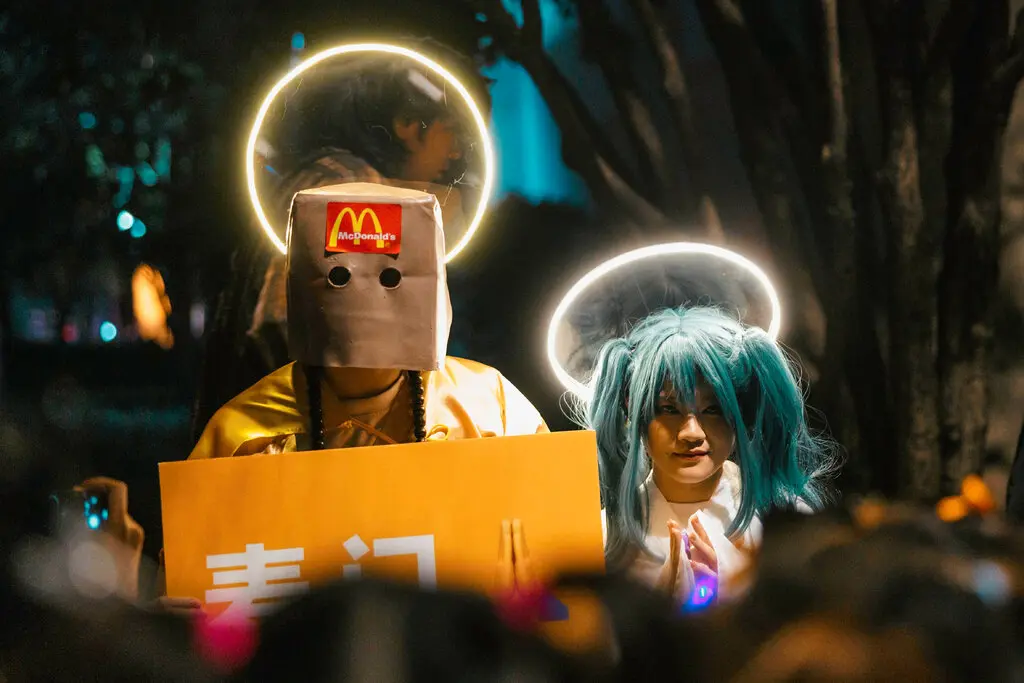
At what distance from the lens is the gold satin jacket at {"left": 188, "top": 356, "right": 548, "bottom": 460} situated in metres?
1.31

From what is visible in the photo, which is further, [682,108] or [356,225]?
[682,108]

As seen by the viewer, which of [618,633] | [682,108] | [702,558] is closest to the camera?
[618,633]

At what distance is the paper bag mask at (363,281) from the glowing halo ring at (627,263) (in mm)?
448

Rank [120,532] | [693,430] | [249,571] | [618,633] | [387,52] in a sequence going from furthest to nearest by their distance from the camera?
[387,52]
[693,430]
[120,532]
[249,571]
[618,633]

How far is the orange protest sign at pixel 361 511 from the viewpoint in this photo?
3.23 feet

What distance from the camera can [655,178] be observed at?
165 centimetres

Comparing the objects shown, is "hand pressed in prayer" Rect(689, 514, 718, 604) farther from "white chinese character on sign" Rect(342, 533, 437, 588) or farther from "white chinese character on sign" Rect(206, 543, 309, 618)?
"white chinese character on sign" Rect(206, 543, 309, 618)

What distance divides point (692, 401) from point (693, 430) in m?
0.05

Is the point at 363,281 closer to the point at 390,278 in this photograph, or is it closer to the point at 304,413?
the point at 390,278

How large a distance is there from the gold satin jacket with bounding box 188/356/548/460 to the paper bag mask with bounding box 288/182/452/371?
0.16 metres

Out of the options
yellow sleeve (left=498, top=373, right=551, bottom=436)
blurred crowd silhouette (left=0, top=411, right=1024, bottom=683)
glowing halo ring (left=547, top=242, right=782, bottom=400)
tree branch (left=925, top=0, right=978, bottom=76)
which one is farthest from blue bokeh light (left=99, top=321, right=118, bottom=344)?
tree branch (left=925, top=0, right=978, bottom=76)

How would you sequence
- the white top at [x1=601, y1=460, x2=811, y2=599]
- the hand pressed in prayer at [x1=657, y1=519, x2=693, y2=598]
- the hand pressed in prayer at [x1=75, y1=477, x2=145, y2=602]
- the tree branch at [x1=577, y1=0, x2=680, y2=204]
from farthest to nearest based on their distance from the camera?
the tree branch at [x1=577, y1=0, x2=680, y2=204] → the white top at [x1=601, y1=460, x2=811, y2=599] → the hand pressed in prayer at [x1=657, y1=519, x2=693, y2=598] → the hand pressed in prayer at [x1=75, y1=477, x2=145, y2=602]

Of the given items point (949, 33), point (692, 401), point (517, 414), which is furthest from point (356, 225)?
point (949, 33)

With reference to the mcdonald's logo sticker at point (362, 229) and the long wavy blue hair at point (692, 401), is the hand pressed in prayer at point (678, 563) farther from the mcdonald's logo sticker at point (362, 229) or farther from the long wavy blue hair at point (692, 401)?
the mcdonald's logo sticker at point (362, 229)
